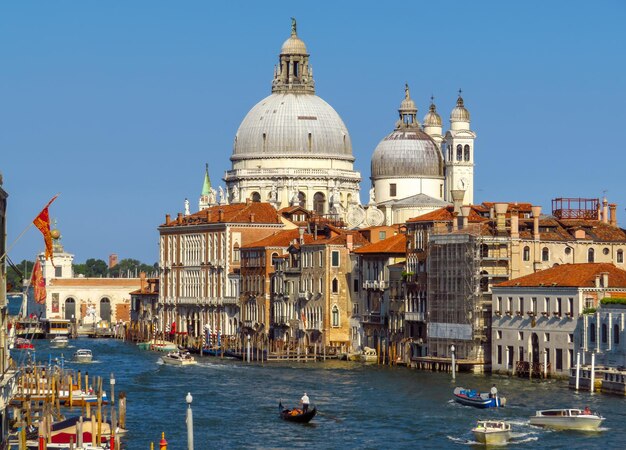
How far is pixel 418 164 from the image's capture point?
132125mm

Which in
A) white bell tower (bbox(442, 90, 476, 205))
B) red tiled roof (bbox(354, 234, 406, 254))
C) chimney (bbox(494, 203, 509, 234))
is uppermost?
white bell tower (bbox(442, 90, 476, 205))

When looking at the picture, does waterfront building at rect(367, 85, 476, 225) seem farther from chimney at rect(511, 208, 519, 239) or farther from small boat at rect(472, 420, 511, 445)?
small boat at rect(472, 420, 511, 445)

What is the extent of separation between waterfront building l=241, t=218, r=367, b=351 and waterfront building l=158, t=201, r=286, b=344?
516 cm

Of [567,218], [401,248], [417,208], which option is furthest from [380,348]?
[417,208]

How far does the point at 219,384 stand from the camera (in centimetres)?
8056

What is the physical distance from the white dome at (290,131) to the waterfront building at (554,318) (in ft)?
183

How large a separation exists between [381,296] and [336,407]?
87.2 ft

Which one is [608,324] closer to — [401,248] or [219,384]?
[219,384]

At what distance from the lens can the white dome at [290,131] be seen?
137250 millimetres

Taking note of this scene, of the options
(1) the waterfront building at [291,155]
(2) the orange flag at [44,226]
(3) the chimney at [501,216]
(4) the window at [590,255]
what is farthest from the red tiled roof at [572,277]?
(1) the waterfront building at [291,155]

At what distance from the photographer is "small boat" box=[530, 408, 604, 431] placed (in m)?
59.9

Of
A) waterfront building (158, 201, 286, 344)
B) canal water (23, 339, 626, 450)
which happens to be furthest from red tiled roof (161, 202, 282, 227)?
canal water (23, 339, 626, 450)

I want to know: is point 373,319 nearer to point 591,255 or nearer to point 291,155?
point 591,255

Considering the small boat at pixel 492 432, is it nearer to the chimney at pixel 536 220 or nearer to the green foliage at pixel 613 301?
the green foliage at pixel 613 301
